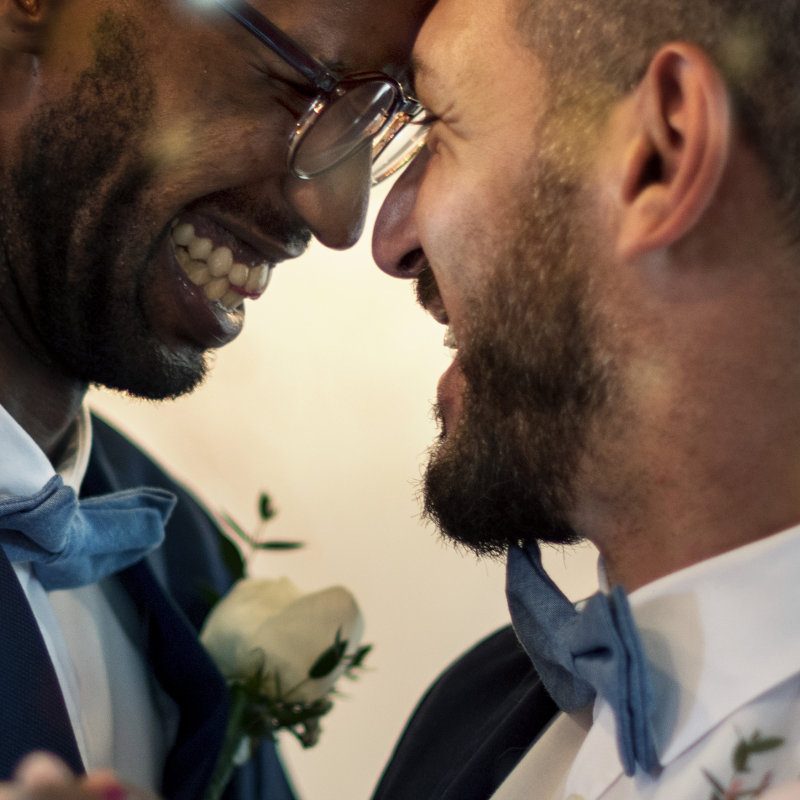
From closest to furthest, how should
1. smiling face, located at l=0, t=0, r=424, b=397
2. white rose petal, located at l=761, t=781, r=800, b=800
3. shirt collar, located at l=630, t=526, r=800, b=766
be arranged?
white rose petal, located at l=761, t=781, r=800, b=800 < shirt collar, located at l=630, t=526, r=800, b=766 < smiling face, located at l=0, t=0, r=424, b=397

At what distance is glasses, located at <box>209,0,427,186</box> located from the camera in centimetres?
123

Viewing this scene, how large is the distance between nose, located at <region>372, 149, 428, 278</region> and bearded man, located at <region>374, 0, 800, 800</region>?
8 cm

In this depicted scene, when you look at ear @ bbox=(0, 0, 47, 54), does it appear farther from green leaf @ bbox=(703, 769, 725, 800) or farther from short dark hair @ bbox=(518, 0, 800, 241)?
green leaf @ bbox=(703, 769, 725, 800)

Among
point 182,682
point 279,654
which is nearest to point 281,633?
point 279,654

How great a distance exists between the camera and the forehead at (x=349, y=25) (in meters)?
1.24

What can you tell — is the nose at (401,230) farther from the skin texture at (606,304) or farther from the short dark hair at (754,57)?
the short dark hair at (754,57)

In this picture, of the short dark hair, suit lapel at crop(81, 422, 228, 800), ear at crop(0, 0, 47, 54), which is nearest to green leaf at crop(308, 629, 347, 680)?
suit lapel at crop(81, 422, 228, 800)

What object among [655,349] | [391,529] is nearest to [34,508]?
[655,349]

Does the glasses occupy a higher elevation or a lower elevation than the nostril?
higher

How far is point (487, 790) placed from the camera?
117cm

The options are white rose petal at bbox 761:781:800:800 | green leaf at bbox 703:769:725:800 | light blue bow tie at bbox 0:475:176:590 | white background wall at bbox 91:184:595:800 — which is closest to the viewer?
white rose petal at bbox 761:781:800:800

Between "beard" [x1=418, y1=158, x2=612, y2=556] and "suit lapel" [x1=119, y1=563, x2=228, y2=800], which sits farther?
"suit lapel" [x1=119, y1=563, x2=228, y2=800]

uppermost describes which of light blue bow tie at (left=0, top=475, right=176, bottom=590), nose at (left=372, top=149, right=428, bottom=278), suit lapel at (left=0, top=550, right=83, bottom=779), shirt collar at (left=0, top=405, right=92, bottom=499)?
nose at (left=372, top=149, right=428, bottom=278)

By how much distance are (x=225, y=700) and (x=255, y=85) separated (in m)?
0.69
